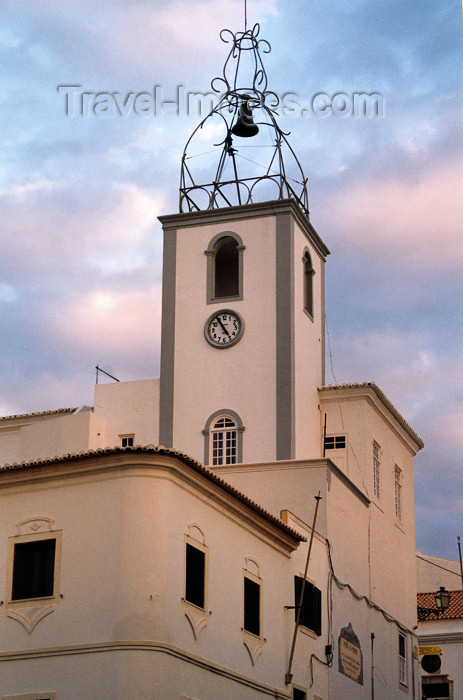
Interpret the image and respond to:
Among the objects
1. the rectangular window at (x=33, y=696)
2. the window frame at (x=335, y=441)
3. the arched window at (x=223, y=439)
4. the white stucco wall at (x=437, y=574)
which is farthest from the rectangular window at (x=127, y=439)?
the white stucco wall at (x=437, y=574)

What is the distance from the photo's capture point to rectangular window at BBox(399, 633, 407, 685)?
3847cm

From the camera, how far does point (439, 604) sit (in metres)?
37.8

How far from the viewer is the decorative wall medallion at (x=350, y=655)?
32938 mm

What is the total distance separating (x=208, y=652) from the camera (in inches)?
1010

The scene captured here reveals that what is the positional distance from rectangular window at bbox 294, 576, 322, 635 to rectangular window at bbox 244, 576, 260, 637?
2115 millimetres

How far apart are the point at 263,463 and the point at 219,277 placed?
1024cm

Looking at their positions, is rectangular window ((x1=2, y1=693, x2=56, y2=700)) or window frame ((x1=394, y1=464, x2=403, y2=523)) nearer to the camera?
rectangular window ((x1=2, y1=693, x2=56, y2=700))

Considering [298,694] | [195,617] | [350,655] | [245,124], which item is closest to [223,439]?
[350,655]

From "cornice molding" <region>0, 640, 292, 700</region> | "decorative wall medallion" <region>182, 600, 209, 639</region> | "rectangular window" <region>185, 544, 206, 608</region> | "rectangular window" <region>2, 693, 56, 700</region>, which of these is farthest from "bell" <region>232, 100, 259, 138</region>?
"rectangular window" <region>2, 693, 56, 700</region>

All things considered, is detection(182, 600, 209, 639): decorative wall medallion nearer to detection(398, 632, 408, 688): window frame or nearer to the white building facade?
the white building facade

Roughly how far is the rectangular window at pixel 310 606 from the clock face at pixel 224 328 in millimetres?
10214

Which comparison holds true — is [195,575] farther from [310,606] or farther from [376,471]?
[376,471]

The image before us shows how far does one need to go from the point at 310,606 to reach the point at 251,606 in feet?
10.3

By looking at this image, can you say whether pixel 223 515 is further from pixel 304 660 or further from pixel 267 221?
pixel 267 221
